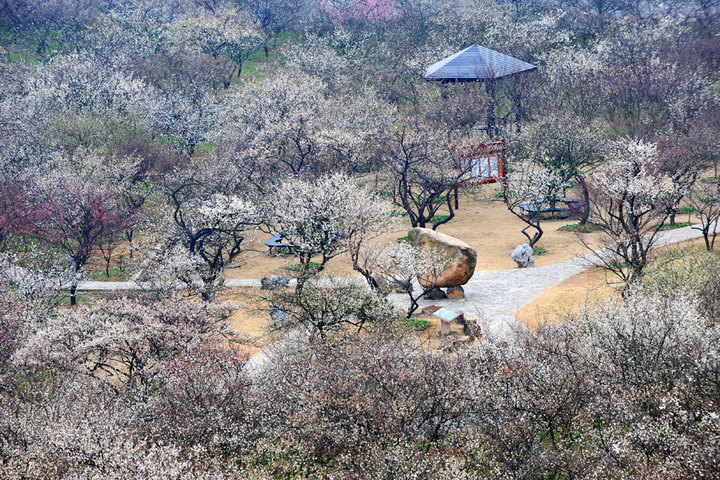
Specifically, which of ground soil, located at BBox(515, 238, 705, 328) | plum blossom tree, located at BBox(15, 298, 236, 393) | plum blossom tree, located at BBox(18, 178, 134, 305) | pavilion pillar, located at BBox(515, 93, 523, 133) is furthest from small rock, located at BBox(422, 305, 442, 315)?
pavilion pillar, located at BBox(515, 93, 523, 133)

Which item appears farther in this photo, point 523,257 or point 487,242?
point 487,242

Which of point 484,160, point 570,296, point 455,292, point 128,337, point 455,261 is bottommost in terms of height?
point 455,292

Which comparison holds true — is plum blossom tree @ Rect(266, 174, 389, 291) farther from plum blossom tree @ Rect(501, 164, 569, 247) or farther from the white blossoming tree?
the white blossoming tree

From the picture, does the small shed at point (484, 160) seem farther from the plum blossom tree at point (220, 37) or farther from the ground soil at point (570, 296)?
the plum blossom tree at point (220, 37)

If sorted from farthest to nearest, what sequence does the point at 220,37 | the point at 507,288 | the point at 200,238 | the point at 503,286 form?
the point at 220,37 → the point at 200,238 → the point at 503,286 → the point at 507,288

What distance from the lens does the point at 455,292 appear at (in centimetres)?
3042

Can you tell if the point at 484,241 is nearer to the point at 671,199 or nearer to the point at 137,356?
the point at 671,199

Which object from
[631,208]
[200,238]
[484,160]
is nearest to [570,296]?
[631,208]

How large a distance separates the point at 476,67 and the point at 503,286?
26.7 m

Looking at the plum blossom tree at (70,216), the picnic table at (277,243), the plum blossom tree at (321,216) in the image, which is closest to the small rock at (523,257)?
the plum blossom tree at (321,216)

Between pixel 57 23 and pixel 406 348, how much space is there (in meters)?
78.8

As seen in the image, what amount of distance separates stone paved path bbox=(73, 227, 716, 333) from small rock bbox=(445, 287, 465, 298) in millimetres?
265

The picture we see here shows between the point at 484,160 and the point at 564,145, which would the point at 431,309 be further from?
the point at 484,160

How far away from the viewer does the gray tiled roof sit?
52.0 metres
